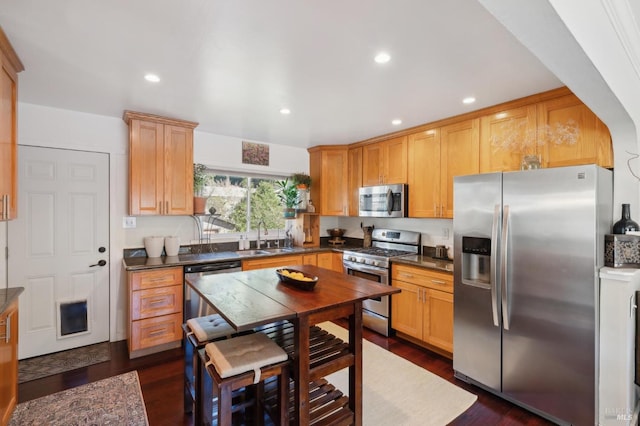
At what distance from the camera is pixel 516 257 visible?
226 cm

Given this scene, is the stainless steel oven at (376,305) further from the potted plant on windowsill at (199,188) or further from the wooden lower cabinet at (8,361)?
the wooden lower cabinet at (8,361)

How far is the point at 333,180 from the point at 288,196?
735 millimetres

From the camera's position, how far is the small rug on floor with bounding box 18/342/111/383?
8.83 feet

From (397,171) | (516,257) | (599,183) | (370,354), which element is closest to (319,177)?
(397,171)

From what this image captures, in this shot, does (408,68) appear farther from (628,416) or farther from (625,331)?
(628,416)

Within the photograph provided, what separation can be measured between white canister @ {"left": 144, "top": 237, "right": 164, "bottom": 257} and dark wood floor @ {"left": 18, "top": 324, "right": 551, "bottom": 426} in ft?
3.34

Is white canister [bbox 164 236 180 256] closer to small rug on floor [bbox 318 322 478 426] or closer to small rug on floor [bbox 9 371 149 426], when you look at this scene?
small rug on floor [bbox 9 371 149 426]

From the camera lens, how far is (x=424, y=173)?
3545mm

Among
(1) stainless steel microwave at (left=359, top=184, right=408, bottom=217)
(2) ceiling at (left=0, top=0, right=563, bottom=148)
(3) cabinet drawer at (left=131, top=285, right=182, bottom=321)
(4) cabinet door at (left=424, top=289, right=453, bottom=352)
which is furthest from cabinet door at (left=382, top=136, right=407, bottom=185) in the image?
(3) cabinet drawer at (left=131, top=285, right=182, bottom=321)

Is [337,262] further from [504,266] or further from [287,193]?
[504,266]

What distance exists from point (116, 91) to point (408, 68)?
8.01 ft

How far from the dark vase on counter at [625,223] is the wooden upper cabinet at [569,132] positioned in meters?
0.36

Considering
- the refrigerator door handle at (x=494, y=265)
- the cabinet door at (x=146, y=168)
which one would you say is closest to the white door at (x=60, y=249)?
the cabinet door at (x=146, y=168)

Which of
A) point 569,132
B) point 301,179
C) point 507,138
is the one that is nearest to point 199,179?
point 301,179
